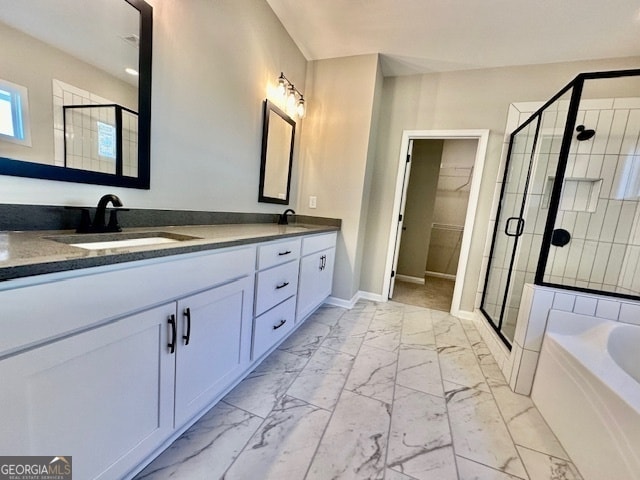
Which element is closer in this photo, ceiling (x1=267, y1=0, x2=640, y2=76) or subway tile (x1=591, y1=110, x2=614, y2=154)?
ceiling (x1=267, y1=0, x2=640, y2=76)

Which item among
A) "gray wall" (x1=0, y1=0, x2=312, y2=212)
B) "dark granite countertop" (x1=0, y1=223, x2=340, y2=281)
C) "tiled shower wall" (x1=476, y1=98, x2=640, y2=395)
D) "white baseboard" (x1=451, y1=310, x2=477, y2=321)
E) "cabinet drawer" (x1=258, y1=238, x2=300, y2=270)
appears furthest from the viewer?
"white baseboard" (x1=451, y1=310, x2=477, y2=321)

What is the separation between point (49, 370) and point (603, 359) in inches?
86.8

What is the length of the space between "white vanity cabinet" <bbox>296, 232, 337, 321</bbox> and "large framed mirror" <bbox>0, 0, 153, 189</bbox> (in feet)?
3.85

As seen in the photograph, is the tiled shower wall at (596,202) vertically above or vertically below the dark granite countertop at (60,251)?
above

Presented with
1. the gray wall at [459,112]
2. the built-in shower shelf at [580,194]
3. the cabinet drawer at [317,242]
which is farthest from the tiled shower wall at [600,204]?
the cabinet drawer at [317,242]

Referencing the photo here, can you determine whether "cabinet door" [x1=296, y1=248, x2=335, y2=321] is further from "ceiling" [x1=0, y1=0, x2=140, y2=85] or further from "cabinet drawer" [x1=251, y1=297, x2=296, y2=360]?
"ceiling" [x1=0, y1=0, x2=140, y2=85]

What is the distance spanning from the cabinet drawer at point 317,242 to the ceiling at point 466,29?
1.79 metres

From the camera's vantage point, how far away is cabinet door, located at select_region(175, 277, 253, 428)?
104 centimetres

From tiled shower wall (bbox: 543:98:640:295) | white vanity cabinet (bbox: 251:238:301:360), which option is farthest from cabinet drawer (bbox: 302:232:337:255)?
tiled shower wall (bbox: 543:98:640:295)

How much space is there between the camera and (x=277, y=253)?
1.62 meters

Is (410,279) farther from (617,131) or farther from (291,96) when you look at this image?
(291,96)

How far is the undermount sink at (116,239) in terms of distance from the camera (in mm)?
964

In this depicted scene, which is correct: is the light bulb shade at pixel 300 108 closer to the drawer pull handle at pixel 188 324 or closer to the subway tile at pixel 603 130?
the drawer pull handle at pixel 188 324

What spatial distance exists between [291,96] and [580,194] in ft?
9.17
